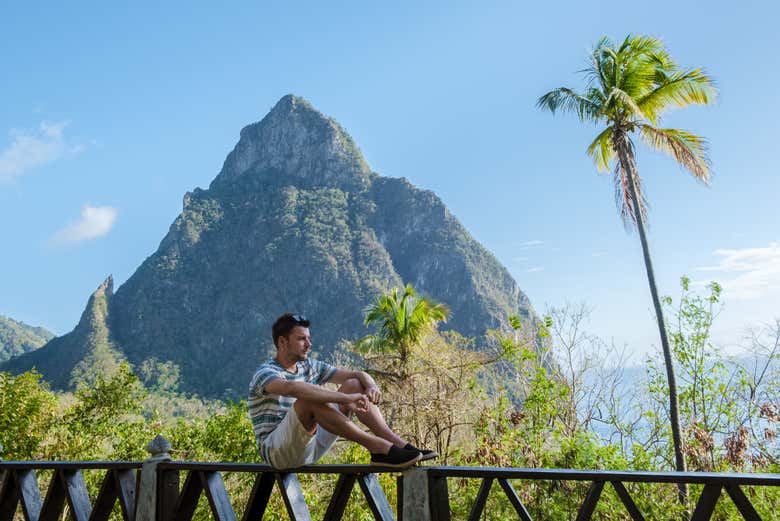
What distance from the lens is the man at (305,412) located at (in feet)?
8.14

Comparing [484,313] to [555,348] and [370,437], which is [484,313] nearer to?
[555,348]

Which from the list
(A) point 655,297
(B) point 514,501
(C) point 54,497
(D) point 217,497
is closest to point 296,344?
→ (D) point 217,497

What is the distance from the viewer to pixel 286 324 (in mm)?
2928

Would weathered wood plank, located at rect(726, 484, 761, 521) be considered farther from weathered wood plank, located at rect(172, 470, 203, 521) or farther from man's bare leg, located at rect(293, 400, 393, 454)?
weathered wood plank, located at rect(172, 470, 203, 521)

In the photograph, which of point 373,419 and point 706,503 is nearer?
point 706,503

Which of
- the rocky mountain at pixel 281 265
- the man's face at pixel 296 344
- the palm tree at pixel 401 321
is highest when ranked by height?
the rocky mountain at pixel 281 265

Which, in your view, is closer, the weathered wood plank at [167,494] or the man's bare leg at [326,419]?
the man's bare leg at [326,419]

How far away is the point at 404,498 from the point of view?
7.66ft

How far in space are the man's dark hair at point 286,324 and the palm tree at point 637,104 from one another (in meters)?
9.59

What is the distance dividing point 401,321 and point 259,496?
14.9m

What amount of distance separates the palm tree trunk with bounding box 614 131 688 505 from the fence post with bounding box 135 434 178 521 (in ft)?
27.7

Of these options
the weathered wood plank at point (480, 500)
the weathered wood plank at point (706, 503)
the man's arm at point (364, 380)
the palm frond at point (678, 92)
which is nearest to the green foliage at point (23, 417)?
the man's arm at point (364, 380)

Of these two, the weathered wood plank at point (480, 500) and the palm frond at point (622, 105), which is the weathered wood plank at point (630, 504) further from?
the palm frond at point (622, 105)

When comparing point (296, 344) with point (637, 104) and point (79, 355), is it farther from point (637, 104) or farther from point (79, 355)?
point (79, 355)
